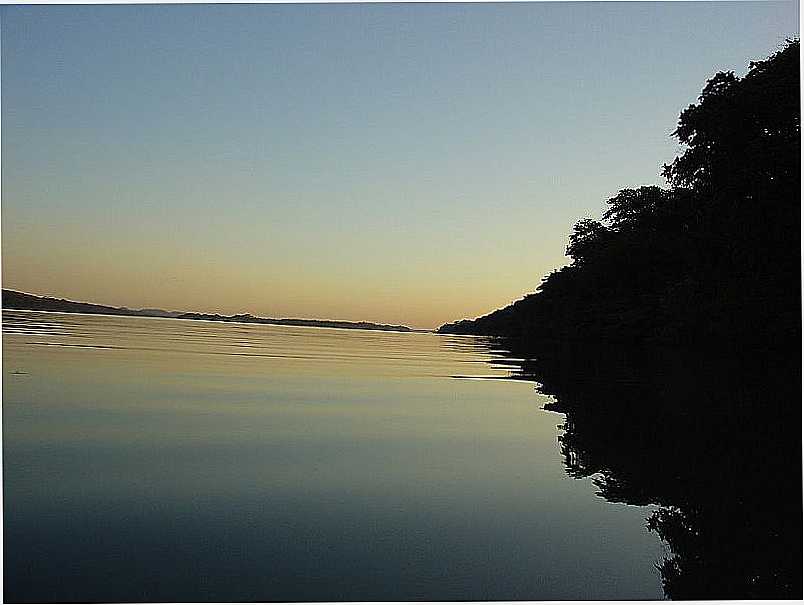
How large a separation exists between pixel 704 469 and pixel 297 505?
2.94 meters

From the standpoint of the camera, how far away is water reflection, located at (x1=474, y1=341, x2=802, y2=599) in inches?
158

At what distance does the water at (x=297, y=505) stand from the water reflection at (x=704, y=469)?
202 mm

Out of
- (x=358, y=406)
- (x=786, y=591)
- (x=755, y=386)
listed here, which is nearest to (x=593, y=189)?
(x=755, y=386)

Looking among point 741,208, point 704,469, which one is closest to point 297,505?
point 704,469

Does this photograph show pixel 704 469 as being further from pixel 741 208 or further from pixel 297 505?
pixel 741 208

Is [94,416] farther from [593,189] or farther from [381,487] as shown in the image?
[593,189]

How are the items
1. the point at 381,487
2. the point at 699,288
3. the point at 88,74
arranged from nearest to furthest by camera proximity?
1. the point at 381,487
2. the point at 88,74
3. the point at 699,288

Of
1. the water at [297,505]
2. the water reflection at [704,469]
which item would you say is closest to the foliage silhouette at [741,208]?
the water reflection at [704,469]

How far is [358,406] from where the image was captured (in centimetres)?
837

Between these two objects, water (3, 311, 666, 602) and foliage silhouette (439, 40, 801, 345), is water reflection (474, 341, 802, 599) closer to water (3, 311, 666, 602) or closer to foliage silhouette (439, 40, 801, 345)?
water (3, 311, 666, 602)

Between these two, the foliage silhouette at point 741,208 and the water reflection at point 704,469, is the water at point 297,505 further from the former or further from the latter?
the foliage silhouette at point 741,208

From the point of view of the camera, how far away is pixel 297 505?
15.6 feet

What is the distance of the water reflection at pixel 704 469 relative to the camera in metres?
4.00

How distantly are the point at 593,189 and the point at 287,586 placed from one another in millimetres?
22700
